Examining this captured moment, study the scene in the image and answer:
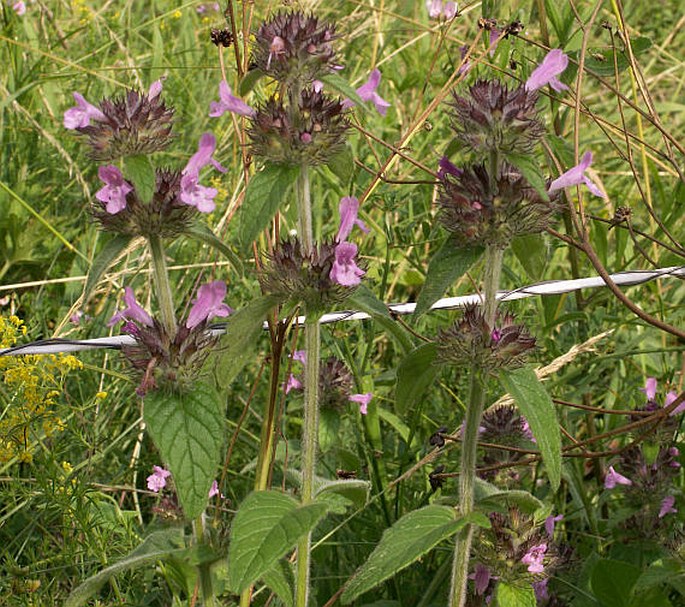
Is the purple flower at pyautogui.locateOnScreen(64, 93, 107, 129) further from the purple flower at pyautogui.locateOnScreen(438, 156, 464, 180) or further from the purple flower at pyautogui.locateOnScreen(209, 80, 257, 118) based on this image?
the purple flower at pyautogui.locateOnScreen(438, 156, 464, 180)

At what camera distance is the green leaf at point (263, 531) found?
1.08 metres

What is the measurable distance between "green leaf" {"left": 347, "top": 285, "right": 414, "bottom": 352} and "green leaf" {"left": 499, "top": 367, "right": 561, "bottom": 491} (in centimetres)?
15

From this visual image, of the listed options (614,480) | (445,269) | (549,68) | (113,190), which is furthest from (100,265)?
(614,480)

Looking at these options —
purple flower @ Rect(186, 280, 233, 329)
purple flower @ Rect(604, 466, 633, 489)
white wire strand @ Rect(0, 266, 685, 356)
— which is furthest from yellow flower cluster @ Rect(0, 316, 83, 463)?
purple flower @ Rect(604, 466, 633, 489)

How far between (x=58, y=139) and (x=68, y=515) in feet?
5.09

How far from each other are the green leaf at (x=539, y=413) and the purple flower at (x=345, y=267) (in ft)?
0.75

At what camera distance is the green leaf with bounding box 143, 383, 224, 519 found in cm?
111

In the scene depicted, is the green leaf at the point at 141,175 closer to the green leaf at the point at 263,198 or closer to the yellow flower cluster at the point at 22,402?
the green leaf at the point at 263,198

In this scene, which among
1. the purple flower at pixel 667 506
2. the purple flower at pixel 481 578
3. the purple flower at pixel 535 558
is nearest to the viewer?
the purple flower at pixel 535 558

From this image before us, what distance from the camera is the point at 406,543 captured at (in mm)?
1183

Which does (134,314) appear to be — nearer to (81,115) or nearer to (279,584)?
(81,115)

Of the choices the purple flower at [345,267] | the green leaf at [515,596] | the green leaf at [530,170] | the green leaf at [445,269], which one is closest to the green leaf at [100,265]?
the purple flower at [345,267]

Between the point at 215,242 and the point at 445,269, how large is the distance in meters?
0.29

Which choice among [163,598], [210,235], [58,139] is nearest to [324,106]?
[210,235]
